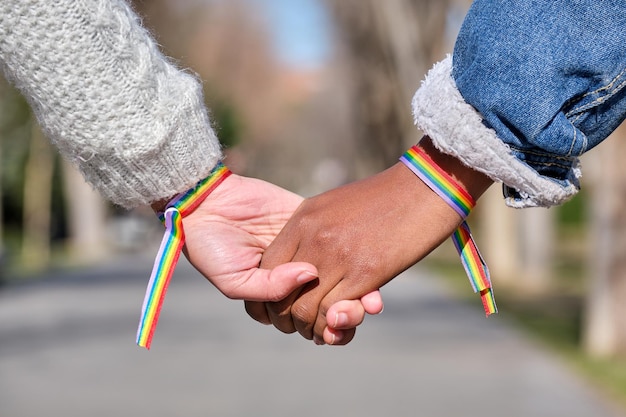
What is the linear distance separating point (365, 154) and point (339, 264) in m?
37.9

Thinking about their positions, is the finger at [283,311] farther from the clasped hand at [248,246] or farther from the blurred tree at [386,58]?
the blurred tree at [386,58]

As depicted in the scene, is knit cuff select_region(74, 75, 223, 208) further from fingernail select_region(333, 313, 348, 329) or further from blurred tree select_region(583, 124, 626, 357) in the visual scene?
blurred tree select_region(583, 124, 626, 357)

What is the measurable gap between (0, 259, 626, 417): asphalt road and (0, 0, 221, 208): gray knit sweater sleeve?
226 inches

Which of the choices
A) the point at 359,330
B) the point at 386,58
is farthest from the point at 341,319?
the point at 386,58

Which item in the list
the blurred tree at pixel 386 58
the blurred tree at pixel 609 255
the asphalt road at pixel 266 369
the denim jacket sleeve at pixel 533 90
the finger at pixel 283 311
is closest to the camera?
the denim jacket sleeve at pixel 533 90

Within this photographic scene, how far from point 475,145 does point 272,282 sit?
609mm

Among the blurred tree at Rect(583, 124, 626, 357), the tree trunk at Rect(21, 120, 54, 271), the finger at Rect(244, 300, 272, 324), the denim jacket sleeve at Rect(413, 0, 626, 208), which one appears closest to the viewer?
the denim jacket sleeve at Rect(413, 0, 626, 208)

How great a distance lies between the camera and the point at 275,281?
7.82ft

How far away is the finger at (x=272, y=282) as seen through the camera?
2.34m

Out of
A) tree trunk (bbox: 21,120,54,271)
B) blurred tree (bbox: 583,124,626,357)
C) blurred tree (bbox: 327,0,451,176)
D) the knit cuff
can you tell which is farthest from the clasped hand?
tree trunk (bbox: 21,120,54,271)

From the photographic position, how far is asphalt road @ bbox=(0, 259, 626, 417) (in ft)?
26.9

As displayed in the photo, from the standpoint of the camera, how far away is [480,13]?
2.06 m

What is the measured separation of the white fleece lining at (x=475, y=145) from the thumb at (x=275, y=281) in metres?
0.44

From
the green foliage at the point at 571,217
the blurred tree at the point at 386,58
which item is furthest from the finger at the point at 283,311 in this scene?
the green foliage at the point at 571,217
